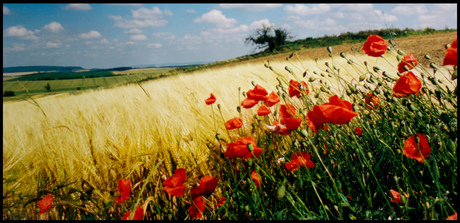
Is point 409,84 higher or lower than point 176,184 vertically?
higher

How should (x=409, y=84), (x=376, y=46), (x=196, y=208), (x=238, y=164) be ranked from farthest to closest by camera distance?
(x=238, y=164) < (x=376, y=46) < (x=196, y=208) < (x=409, y=84)

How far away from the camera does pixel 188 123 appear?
65.5 inches

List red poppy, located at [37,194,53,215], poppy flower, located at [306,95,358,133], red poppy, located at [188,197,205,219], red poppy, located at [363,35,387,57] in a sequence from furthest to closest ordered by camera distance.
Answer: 1. red poppy, located at [363,35,387,57]
2. red poppy, located at [188,197,205,219]
3. red poppy, located at [37,194,53,215]
4. poppy flower, located at [306,95,358,133]

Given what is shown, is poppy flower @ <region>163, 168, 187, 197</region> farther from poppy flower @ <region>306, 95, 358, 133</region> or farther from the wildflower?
the wildflower

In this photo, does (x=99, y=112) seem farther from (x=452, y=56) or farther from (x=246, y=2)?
(x=452, y=56)

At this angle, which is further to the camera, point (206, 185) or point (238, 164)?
point (238, 164)

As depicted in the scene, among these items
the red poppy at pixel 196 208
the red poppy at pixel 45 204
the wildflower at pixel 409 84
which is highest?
the wildflower at pixel 409 84

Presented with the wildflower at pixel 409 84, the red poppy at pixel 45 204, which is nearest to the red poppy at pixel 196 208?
the red poppy at pixel 45 204

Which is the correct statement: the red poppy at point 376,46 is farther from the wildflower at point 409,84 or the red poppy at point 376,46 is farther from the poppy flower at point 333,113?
the poppy flower at point 333,113

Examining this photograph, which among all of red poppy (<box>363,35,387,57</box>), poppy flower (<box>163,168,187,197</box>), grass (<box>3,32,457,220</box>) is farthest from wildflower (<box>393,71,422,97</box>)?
poppy flower (<box>163,168,187,197</box>)

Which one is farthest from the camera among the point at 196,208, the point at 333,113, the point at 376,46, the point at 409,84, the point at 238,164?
the point at 238,164

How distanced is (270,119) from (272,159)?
0.39m

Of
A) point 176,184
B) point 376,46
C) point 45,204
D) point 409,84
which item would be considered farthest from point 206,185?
point 376,46

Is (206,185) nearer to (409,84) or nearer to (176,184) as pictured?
(176,184)
